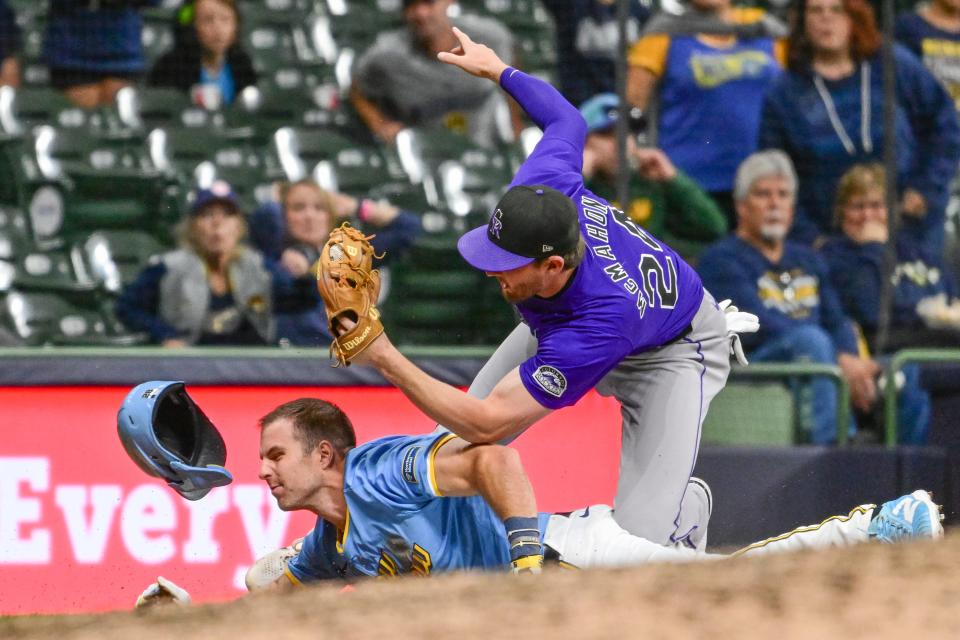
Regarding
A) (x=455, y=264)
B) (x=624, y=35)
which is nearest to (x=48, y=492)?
(x=455, y=264)

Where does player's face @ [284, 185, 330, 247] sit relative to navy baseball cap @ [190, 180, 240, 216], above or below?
below

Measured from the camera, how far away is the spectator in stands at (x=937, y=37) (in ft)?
27.0

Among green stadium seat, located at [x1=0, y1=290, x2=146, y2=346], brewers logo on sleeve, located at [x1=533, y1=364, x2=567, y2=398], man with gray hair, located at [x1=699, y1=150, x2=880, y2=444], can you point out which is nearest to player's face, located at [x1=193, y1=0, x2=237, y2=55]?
green stadium seat, located at [x1=0, y1=290, x2=146, y2=346]

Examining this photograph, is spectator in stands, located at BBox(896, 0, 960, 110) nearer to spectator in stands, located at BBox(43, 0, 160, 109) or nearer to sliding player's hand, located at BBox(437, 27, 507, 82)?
sliding player's hand, located at BBox(437, 27, 507, 82)

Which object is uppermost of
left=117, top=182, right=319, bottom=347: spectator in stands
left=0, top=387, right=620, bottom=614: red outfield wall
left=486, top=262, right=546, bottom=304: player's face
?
left=486, top=262, right=546, bottom=304: player's face

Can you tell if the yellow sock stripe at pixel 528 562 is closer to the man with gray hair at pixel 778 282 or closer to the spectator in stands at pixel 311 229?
the spectator in stands at pixel 311 229

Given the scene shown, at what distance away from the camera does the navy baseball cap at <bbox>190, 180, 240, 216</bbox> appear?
7648 mm

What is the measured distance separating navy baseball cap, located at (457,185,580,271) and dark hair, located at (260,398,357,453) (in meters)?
0.79

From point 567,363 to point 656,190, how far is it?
314 centimetres

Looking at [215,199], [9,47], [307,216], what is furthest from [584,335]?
[9,47]

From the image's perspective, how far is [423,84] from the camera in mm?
8180

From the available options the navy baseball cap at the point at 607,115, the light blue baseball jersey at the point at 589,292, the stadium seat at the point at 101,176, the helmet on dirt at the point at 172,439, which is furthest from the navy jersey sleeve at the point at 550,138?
the stadium seat at the point at 101,176

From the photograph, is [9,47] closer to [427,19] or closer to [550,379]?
[427,19]

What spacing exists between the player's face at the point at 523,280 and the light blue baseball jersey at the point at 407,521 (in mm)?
540
